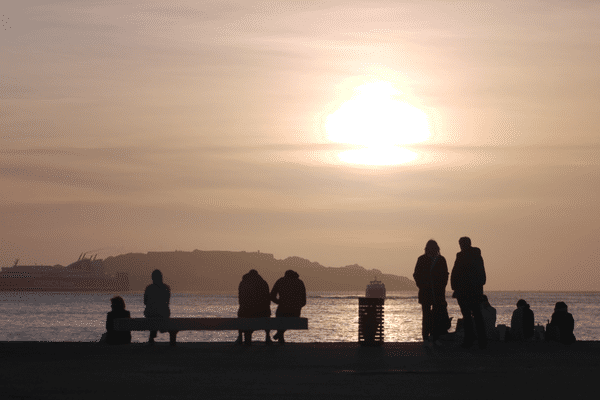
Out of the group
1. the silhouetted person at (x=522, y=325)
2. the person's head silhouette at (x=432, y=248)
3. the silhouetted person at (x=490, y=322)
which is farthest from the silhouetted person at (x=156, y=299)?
the silhouetted person at (x=522, y=325)

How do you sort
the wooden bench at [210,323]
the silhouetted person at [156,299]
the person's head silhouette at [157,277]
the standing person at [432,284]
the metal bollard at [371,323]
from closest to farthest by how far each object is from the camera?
the standing person at [432,284], the wooden bench at [210,323], the metal bollard at [371,323], the person's head silhouette at [157,277], the silhouetted person at [156,299]

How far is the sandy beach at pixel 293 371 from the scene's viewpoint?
31.9ft

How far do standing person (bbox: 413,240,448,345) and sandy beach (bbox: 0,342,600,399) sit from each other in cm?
61

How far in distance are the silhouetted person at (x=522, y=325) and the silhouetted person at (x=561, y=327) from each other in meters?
0.43

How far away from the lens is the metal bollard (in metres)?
17.3

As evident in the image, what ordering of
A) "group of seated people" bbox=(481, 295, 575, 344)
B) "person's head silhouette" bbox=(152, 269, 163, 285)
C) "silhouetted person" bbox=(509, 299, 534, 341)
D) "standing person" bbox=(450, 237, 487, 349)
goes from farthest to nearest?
"silhouetted person" bbox=(509, 299, 534, 341)
"group of seated people" bbox=(481, 295, 575, 344)
"person's head silhouette" bbox=(152, 269, 163, 285)
"standing person" bbox=(450, 237, 487, 349)

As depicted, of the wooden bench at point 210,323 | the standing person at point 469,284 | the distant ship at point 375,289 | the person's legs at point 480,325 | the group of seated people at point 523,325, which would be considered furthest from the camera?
the distant ship at point 375,289

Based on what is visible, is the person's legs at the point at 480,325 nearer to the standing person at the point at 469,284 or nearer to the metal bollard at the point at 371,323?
the standing person at the point at 469,284

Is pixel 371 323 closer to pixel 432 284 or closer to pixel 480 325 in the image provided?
pixel 432 284

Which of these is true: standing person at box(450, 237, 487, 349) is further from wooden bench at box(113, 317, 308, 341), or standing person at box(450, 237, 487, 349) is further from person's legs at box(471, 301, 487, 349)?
wooden bench at box(113, 317, 308, 341)

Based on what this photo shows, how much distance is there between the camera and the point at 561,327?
61.4 feet

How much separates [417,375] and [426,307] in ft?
15.3

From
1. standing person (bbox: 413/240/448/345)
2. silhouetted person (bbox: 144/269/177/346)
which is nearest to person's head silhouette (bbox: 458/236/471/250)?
standing person (bbox: 413/240/448/345)

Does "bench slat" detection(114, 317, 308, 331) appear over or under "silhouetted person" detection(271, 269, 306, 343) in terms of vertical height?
under
